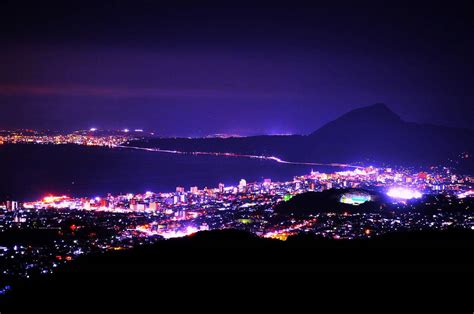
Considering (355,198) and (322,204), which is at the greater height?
(355,198)

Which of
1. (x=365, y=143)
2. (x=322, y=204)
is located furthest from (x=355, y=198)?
(x=365, y=143)

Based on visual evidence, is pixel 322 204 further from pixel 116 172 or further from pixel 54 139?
pixel 54 139

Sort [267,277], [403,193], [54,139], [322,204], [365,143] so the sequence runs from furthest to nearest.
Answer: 1. [54,139]
2. [365,143]
3. [403,193]
4. [322,204]
5. [267,277]

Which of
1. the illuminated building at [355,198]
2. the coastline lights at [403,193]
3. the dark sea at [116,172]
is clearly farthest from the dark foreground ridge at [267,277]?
the dark sea at [116,172]

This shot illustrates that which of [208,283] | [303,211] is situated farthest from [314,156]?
[208,283]

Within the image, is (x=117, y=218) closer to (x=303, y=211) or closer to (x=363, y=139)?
(x=303, y=211)

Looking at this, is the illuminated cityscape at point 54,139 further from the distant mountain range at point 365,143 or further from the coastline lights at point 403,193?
the coastline lights at point 403,193
